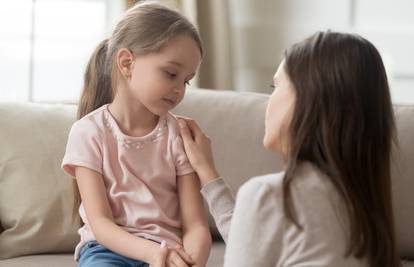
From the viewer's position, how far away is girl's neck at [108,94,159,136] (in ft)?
6.45

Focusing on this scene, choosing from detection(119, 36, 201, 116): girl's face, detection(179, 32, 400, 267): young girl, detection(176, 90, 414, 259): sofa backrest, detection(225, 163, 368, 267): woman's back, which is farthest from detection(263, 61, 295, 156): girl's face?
detection(176, 90, 414, 259): sofa backrest

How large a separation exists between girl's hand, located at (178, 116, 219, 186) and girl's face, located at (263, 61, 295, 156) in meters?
0.36

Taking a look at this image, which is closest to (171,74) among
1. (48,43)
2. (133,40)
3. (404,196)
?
(133,40)

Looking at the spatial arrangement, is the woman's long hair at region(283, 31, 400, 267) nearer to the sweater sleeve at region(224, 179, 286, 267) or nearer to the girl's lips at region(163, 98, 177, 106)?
the sweater sleeve at region(224, 179, 286, 267)

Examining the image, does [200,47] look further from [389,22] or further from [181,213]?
[389,22]

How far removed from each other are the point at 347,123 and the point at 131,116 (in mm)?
675

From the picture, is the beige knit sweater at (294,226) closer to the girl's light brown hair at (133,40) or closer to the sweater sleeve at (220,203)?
the sweater sleeve at (220,203)

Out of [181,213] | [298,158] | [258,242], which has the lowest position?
[181,213]

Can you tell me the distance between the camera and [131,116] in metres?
1.97

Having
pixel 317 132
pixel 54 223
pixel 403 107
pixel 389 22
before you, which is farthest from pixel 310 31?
pixel 317 132

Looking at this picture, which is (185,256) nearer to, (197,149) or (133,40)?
(197,149)

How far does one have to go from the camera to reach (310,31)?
343 cm

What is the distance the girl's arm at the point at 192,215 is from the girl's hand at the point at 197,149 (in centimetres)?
6

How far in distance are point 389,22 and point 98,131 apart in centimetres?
178
